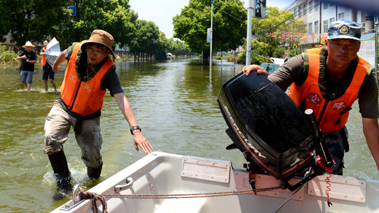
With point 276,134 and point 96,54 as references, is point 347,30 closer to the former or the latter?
point 276,134

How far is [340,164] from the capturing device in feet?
12.0

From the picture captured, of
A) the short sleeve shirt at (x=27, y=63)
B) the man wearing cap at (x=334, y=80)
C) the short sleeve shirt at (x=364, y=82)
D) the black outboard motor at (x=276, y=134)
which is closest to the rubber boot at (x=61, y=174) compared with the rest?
the black outboard motor at (x=276, y=134)

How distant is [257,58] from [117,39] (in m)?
30.4

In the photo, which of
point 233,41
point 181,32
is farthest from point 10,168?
point 181,32

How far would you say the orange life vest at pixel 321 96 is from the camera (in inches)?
125

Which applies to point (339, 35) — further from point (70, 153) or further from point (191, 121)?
point (191, 121)

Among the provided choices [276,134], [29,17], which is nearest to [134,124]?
[276,134]

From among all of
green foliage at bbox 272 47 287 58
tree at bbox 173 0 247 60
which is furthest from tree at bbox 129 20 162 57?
green foliage at bbox 272 47 287 58

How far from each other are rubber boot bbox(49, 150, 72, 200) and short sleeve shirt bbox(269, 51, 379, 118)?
2655 millimetres

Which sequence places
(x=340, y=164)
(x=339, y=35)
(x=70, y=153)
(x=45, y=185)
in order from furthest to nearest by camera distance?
1. (x=70, y=153)
2. (x=45, y=185)
3. (x=340, y=164)
4. (x=339, y=35)

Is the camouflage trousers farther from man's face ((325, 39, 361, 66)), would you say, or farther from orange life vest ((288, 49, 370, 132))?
man's face ((325, 39, 361, 66))

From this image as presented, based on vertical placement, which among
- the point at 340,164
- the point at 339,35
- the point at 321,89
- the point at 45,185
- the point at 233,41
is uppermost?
the point at 233,41

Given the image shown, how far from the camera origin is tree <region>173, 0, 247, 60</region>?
177 feet

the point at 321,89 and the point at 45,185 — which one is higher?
the point at 321,89
